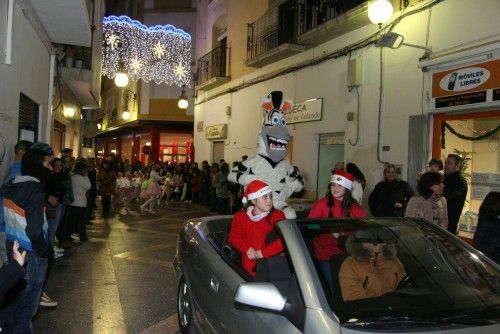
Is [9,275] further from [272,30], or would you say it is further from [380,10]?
[272,30]

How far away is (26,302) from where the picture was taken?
4.05 m

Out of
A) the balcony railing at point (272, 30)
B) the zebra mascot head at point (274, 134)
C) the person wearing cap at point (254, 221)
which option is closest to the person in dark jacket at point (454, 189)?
the zebra mascot head at point (274, 134)

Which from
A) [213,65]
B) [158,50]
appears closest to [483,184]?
[213,65]

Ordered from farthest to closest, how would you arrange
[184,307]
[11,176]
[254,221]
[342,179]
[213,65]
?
[213,65]
[11,176]
[342,179]
[184,307]
[254,221]

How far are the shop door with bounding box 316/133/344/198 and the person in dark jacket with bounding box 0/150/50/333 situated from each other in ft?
28.7

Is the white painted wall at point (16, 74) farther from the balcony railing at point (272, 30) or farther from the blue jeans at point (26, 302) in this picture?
the balcony railing at point (272, 30)

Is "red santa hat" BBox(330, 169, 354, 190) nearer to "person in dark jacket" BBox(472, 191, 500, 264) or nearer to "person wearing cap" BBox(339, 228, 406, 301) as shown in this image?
"person in dark jacket" BBox(472, 191, 500, 264)

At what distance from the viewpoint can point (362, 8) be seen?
394 inches

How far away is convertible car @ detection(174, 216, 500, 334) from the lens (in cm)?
254

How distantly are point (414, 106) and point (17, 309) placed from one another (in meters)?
7.44

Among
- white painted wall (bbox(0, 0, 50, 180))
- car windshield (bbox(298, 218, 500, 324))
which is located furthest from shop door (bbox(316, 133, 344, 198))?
car windshield (bbox(298, 218, 500, 324))

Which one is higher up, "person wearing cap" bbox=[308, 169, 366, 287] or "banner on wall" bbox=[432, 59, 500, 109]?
"banner on wall" bbox=[432, 59, 500, 109]

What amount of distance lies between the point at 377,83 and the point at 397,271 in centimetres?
766

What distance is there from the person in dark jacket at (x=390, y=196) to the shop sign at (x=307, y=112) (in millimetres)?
4544
